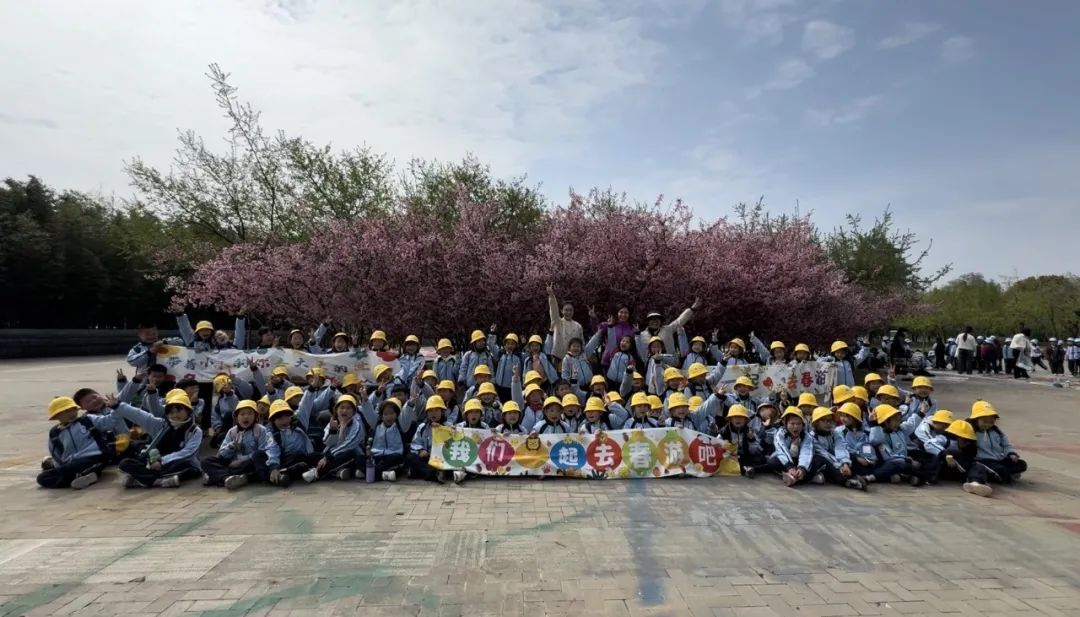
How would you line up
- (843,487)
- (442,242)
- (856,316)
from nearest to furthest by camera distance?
(843,487) → (442,242) → (856,316)

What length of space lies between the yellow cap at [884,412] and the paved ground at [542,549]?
83 cm

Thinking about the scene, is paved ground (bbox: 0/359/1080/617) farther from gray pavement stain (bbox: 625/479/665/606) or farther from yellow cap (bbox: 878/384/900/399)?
yellow cap (bbox: 878/384/900/399)

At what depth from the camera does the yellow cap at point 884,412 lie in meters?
7.00

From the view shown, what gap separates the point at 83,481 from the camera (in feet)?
21.1

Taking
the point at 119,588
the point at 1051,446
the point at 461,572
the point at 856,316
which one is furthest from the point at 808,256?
the point at 119,588

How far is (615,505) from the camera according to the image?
5.89 meters

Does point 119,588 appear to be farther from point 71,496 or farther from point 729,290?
point 729,290

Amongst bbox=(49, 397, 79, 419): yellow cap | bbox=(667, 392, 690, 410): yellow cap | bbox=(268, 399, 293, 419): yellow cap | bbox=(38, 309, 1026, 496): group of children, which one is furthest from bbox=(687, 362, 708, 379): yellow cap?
bbox=(49, 397, 79, 419): yellow cap

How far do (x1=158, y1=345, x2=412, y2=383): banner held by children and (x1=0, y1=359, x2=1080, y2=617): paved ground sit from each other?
7.38ft

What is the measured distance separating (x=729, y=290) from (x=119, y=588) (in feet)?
35.3

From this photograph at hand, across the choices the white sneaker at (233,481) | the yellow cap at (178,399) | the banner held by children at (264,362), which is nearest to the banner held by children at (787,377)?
the banner held by children at (264,362)

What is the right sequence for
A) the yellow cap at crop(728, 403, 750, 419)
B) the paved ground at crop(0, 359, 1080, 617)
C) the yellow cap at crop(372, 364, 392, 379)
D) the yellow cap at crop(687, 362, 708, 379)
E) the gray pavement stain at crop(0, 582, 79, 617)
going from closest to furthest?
the gray pavement stain at crop(0, 582, 79, 617) < the paved ground at crop(0, 359, 1080, 617) < the yellow cap at crop(728, 403, 750, 419) < the yellow cap at crop(687, 362, 708, 379) < the yellow cap at crop(372, 364, 392, 379)

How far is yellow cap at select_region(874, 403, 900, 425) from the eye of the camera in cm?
700

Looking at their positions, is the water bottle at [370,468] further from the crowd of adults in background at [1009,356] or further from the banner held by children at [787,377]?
the crowd of adults in background at [1009,356]
